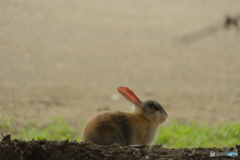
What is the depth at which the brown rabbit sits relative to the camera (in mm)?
3100

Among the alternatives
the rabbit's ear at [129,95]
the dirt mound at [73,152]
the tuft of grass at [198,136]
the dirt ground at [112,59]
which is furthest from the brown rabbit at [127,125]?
the dirt ground at [112,59]

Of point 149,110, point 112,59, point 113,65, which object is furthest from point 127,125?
point 112,59

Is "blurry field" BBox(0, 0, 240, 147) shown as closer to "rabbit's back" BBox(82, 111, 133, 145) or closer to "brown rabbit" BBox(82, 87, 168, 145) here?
"brown rabbit" BBox(82, 87, 168, 145)

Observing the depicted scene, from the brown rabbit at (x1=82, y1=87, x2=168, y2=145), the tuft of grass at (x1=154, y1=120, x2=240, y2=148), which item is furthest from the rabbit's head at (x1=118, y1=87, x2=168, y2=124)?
Result: the tuft of grass at (x1=154, y1=120, x2=240, y2=148)

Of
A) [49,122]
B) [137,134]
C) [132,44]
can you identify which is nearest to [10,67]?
[49,122]

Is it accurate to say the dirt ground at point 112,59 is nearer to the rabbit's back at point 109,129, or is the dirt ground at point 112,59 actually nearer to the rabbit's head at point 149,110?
the rabbit's head at point 149,110

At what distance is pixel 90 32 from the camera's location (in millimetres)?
10484

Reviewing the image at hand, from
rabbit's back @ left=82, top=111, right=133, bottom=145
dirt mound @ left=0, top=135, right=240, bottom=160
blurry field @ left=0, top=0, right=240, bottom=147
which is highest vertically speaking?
blurry field @ left=0, top=0, right=240, bottom=147

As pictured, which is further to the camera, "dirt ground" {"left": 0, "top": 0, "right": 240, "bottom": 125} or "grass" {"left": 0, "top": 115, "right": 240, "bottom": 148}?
"dirt ground" {"left": 0, "top": 0, "right": 240, "bottom": 125}

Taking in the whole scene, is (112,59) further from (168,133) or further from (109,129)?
(109,129)

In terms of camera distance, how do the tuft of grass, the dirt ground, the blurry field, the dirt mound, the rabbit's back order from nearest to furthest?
the dirt mound → the rabbit's back → the tuft of grass → the blurry field → the dirt ground

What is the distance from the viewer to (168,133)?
17.3 feet

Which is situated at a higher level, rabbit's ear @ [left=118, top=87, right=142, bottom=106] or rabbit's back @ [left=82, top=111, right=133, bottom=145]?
rabbit's ear @ [left=118, top=87, right=142, bottom=106]

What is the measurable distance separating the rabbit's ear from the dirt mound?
858 mm
